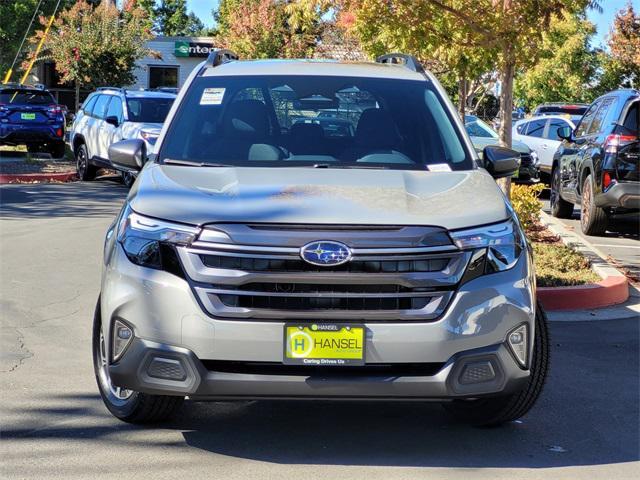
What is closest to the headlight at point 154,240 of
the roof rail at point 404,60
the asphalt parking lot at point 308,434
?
the asphalt parking lot at point 308,434

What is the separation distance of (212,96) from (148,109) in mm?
13093

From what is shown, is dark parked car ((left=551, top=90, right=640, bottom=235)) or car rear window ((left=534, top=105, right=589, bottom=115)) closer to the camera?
dark parked car ((left=551, top=90, right=640, bottom=235))

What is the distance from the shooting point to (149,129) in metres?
17.9

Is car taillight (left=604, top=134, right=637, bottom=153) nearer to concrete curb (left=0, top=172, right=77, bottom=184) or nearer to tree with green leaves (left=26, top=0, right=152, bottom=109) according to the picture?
concrete curb (left=0, top=172, right=77, bottom=184)

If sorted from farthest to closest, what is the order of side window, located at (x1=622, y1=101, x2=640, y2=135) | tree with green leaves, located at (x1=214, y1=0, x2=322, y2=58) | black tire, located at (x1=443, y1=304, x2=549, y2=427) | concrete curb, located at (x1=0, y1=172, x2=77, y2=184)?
tree with green leaves, located at (x1=214, y1=0, x2=322, y2=58)
concrete curb, located at (x1=0, y1=172, x2=77, y2=184)
side window, located at (x1=622, y1=101, x2=640, y2=135)
black tire, located at (x1=443, y1=304, x2=549, y2=427)

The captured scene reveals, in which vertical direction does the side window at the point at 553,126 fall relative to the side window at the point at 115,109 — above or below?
below

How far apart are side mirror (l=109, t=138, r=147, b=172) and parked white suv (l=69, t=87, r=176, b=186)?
11303 mm

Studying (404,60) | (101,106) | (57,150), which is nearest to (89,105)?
(101,106)

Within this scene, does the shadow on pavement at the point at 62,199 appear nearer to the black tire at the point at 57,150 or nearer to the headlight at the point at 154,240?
the black tire at the point at 57,150

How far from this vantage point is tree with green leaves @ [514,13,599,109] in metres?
42.5

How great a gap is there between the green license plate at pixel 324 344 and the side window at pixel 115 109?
14826 millimetres

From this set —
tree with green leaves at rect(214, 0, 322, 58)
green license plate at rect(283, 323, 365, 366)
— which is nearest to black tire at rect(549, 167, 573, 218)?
green license plate at rect(283, 323, 365, 366)

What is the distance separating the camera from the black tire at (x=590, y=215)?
13688 mm

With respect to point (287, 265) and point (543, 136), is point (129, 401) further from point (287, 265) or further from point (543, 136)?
point (543, 136)
